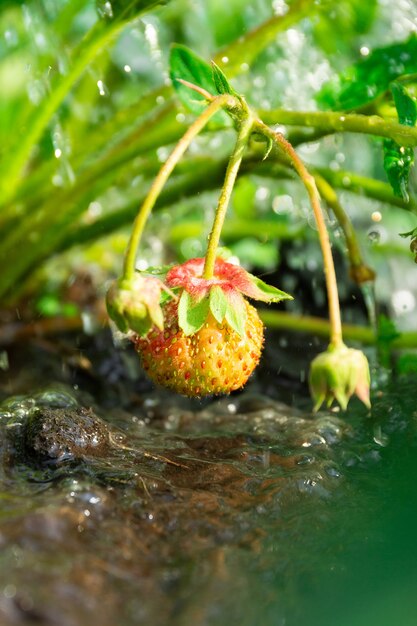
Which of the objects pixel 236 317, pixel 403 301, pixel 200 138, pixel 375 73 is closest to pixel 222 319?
pixel 236 317

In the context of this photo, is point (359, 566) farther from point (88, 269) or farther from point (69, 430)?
point (88, 269)

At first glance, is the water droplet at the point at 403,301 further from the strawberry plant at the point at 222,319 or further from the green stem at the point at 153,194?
the green stem at the point at 153,194

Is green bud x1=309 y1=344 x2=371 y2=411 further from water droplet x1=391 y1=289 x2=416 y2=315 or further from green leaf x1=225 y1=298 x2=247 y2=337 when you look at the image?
water droplet x1=391 y1=289 x2=416 y2=315

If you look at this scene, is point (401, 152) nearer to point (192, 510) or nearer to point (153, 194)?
point (153, 194)

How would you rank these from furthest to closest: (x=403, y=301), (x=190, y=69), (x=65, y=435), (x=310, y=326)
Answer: (x=403, y=301), (x=310, y=326), (x=190, y=69), (x=65, y=435)

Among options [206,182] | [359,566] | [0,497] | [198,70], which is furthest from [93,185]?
[359,566]

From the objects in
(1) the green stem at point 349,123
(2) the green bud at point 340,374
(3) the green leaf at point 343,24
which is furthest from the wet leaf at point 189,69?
Result: (3) the green leaf at point 343,24
